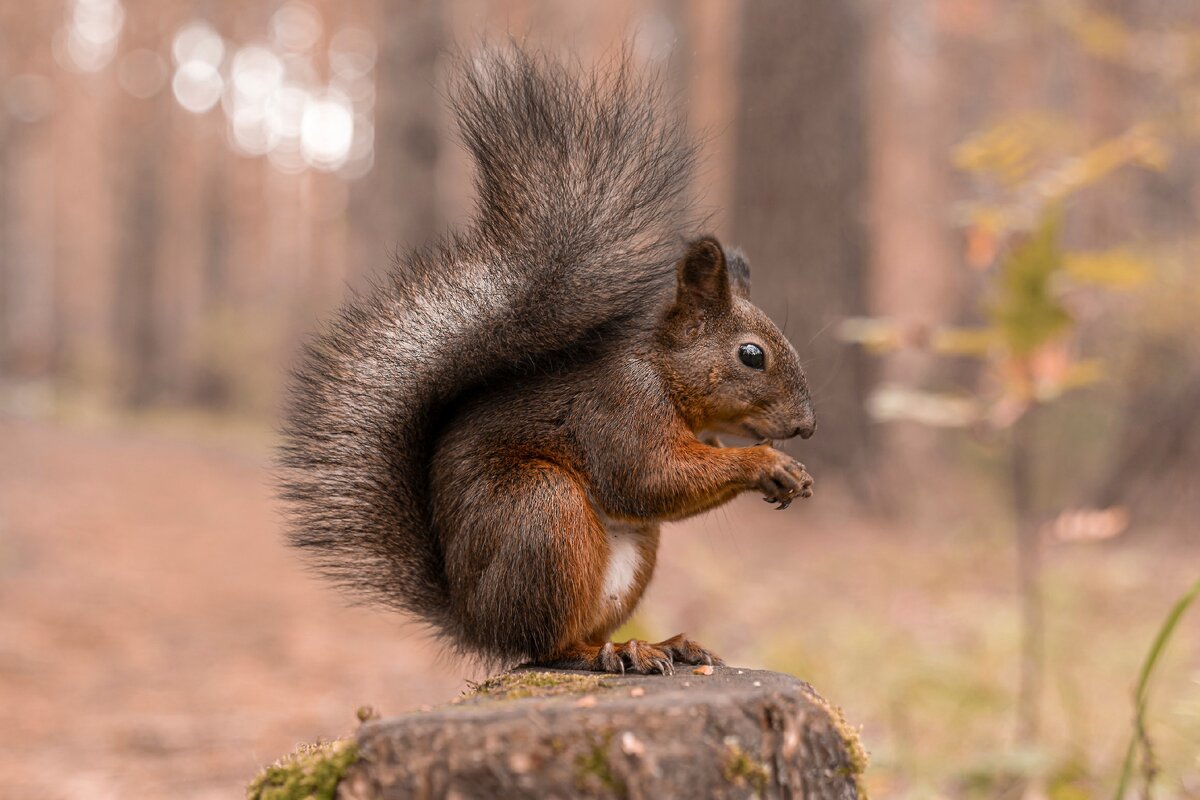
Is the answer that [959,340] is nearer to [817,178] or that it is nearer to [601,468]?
[601,468]

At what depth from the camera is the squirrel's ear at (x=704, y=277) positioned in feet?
7.73

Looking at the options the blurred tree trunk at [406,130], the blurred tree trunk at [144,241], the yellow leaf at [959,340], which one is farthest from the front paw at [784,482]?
the blurred tree trunk at [144,241]

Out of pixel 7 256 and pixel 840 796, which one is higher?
pixel 7 256

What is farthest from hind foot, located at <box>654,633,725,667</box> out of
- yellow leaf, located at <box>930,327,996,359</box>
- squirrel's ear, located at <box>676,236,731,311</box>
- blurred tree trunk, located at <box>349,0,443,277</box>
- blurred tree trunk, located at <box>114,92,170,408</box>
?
blurred tree trunk, located at <box>114,92,170,408</box>

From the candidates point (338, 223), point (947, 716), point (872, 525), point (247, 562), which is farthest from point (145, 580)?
point (338, 223)

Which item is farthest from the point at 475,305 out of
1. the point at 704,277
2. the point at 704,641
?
the point at 704,641

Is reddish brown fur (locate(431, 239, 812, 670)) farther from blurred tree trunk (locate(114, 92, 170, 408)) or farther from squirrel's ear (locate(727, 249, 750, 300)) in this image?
blurred tree trunk (locate(114, 92, 170, 408))

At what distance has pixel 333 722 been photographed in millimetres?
4238

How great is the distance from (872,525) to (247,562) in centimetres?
409

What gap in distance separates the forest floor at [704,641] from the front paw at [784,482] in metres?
0.64

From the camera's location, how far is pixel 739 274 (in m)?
2.65

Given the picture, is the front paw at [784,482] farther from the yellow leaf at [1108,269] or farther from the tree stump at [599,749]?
the yellow leaf at [1108,269]

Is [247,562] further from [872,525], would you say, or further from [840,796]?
[840,796]

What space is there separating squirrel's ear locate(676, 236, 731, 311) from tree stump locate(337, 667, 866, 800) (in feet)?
3.16
